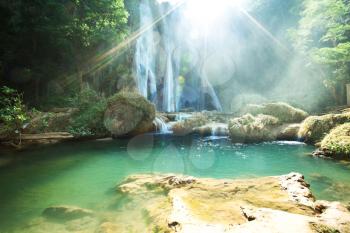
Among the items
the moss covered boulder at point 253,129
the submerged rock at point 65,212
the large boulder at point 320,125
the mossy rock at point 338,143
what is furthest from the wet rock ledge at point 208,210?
the moss covered boulder at point 253,129

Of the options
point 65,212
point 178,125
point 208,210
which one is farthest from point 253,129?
point 65,212

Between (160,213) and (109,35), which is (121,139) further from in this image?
(160,213)

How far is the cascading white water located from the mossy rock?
777 inches

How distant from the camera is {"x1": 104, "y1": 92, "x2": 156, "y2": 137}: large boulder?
1719cm

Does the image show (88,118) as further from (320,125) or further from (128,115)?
(320,125)

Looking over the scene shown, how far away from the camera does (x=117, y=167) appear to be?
9.71 metres

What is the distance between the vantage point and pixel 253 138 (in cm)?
1504

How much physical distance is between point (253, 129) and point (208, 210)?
456 inches

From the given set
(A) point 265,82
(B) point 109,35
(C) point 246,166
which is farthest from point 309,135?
(A) point 265,82

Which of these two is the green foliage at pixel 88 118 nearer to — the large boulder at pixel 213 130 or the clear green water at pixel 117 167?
the clear green water at pixel 117 167

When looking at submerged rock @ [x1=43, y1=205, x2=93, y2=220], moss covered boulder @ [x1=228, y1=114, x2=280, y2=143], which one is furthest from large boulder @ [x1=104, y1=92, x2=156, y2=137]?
submerged rock @ [x1=43, y1=205, x2=93, y2=220]

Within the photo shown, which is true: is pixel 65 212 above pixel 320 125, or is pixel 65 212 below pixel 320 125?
below

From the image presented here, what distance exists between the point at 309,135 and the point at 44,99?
18359 millimetres

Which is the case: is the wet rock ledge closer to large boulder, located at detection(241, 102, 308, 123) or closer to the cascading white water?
large boulder, located at detection(241, 102, 308, 123)
